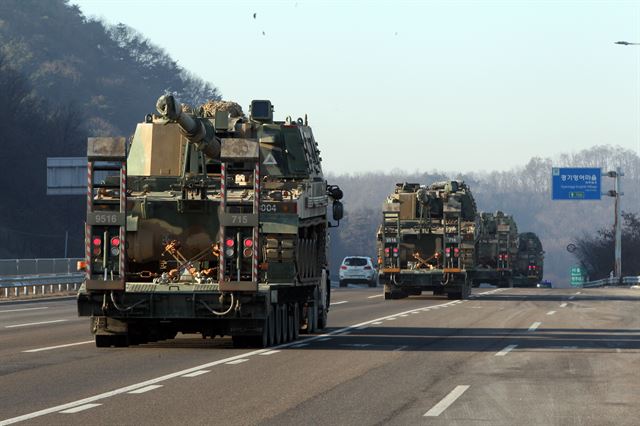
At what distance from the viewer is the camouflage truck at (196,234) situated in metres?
21.3

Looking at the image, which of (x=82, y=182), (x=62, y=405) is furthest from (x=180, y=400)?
(x=82, y=182)

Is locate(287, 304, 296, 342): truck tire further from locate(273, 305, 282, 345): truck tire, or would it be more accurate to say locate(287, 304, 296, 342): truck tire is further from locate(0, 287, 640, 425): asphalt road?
locate(273, 305, 282, 345): truck tire

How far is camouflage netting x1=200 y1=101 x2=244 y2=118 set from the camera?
85.8 feet

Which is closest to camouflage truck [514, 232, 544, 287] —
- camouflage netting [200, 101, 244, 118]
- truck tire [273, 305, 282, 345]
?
camouflage netting [200, 101, 244, 118]

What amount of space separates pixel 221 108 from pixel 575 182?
69861mm

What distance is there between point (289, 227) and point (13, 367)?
550 cm

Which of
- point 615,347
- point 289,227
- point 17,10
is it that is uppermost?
point 17,10

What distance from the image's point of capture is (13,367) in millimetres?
18141

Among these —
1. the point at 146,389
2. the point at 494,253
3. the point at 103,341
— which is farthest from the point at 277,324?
the point at 494,253

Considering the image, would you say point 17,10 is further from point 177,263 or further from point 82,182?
point 177,263

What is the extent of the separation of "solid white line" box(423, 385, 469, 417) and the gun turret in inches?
251

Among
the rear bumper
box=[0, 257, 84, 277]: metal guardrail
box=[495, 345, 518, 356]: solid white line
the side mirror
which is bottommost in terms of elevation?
box=[495, 345, 518, 356]: solid white line

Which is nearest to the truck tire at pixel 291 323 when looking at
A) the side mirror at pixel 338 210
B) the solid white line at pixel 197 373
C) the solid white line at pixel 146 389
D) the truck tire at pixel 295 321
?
the truck tire at pixel 295 321

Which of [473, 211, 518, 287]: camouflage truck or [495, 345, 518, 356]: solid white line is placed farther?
[473, 211, 518, 287]: camouflage truck
